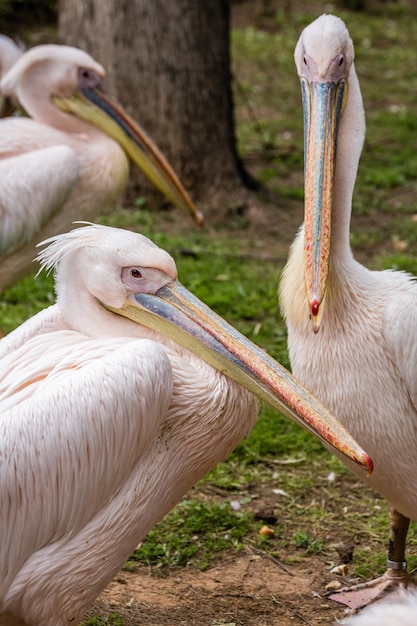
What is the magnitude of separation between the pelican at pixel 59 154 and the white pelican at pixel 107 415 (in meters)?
1.91

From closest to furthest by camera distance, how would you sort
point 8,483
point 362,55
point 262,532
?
point 8,483 < point 262,532 < point 362,55

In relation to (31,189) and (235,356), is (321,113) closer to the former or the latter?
(235,356)

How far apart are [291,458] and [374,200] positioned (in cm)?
372

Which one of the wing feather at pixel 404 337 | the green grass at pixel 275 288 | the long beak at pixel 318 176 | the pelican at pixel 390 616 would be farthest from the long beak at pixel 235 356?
the green grass at pixel 275 288

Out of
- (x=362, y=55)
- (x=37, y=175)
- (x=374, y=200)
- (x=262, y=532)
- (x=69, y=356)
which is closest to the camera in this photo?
(x=69, y=356)

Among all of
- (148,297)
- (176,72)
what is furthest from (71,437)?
(176,72)

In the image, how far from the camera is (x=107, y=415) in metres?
2.61

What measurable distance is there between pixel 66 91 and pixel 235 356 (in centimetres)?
307

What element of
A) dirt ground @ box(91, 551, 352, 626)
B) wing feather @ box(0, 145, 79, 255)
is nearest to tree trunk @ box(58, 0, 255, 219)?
wing feather @ box(0, 145, 79, 255)

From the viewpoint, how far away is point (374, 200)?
7512mm

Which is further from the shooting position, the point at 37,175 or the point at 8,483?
the point at 37,175

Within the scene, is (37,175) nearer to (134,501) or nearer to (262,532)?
(262,532)

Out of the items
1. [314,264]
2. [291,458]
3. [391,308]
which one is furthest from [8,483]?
[291,458]

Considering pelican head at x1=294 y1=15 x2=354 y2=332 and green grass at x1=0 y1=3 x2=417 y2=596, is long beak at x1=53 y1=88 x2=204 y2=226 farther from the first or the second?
pelican head at x1=294 y1=15 x2=354 y2=332
